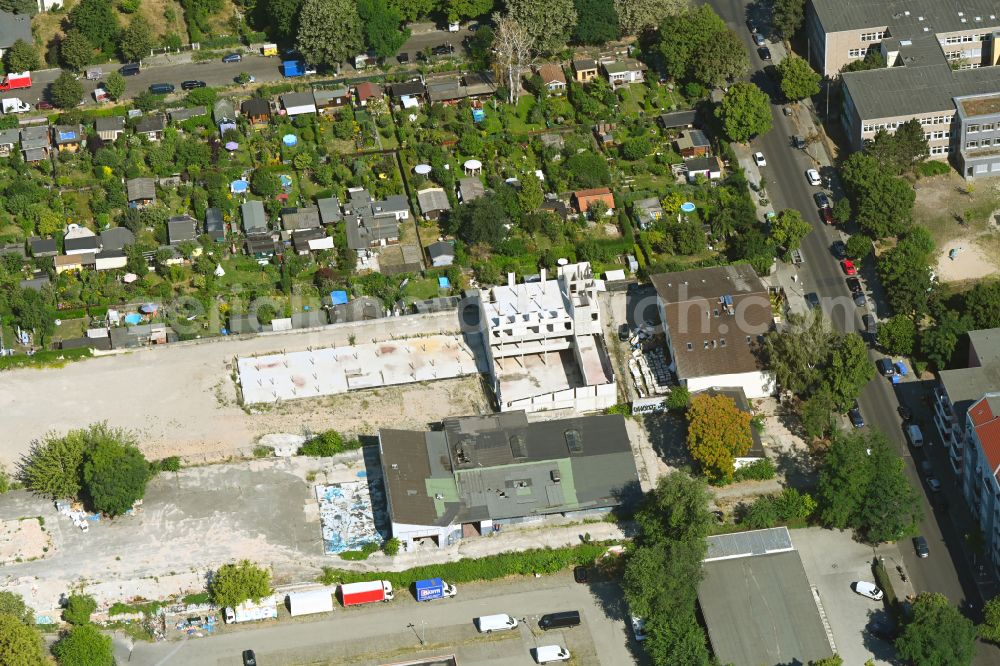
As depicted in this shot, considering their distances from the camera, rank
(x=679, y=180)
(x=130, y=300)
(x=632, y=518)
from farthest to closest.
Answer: (x=679, y=180) < (x=130, y=300) < (x=632, y=518)

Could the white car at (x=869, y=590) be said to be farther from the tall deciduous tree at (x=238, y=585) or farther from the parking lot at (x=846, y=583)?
the tall deciduous tree at (x=238, y=585)

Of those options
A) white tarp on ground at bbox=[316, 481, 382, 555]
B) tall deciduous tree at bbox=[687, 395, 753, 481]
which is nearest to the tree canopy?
tall deciduous tree at bbox=[687, 395, 753, 481]

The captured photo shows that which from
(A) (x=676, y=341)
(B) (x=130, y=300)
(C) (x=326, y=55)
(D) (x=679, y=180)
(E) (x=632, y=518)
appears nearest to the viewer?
(E) (x=632, y=518)

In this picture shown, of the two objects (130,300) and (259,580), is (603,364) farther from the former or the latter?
(130,300)

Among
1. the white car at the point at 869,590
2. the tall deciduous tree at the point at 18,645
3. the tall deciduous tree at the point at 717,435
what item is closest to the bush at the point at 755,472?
the tall deciduous tree at the point at 717,435

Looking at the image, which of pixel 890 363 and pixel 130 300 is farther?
pixel 130 300

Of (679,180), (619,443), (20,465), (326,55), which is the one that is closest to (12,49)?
(326,55)

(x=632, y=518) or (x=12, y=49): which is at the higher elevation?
(x=12, y=49)
